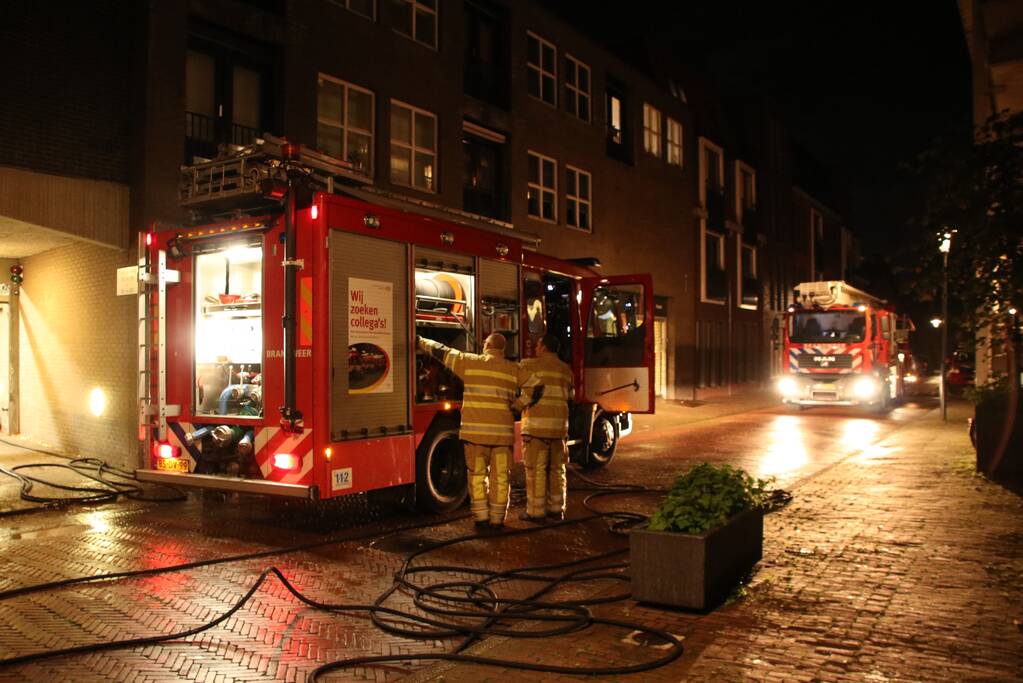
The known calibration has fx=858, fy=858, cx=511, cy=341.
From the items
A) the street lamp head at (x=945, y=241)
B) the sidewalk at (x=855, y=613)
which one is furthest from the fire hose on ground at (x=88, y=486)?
the street lamp head at (x=945, y=241)

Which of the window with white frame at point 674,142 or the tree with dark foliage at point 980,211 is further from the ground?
the window with white frame at point 674,142

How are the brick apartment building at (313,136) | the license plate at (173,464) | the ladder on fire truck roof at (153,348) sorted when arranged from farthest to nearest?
the brick apartment building at (313,136) < the ladder on fire truck roof at (153,348) < the license plate at (173,464)

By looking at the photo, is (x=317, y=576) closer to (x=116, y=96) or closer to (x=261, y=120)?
(x=116, y=96)

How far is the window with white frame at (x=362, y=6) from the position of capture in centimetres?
1532

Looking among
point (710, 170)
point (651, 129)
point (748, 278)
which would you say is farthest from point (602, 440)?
point (748, 278)

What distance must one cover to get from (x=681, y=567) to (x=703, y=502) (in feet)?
1.75

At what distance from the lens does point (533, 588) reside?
6.29m

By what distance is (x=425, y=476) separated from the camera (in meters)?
8.68

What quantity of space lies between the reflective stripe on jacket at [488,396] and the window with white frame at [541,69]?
13830 mm

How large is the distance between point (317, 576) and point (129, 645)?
1.79 meters

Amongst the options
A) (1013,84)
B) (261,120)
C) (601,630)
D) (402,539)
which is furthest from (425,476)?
(1013,84)

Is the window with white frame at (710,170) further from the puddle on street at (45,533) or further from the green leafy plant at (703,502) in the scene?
the puddle on street at (45,533)

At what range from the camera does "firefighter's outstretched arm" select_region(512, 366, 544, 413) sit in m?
8.25

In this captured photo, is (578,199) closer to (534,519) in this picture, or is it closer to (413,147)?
(413,147)
